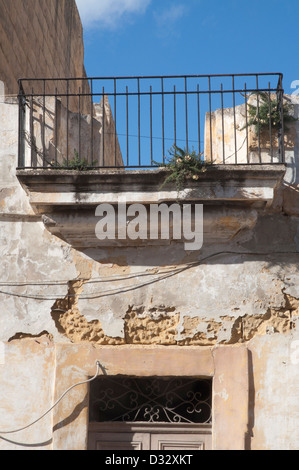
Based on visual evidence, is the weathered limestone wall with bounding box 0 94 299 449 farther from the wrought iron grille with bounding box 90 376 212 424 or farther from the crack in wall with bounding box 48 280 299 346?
the wrought iron grille with bounding box 90 376 212 424

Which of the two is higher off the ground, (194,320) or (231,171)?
(231,171)

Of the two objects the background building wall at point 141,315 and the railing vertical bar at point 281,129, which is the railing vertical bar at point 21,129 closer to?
the background building wall at point 141,315

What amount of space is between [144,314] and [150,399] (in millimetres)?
750

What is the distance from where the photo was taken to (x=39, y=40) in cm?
895

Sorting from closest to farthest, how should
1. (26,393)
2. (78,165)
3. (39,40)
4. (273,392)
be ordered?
(273,392)
(26,393)
(78,165)
(39,40)

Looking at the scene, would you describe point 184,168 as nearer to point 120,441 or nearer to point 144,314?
point 144,314

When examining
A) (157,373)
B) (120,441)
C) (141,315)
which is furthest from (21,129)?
(120,441)

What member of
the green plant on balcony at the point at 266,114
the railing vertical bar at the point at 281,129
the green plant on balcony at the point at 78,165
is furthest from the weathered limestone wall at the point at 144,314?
the green plant on balcony at the point at 266,114

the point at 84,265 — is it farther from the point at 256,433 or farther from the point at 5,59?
the point at 5,59

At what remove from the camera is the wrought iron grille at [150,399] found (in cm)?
596

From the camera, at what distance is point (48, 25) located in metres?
9.31
